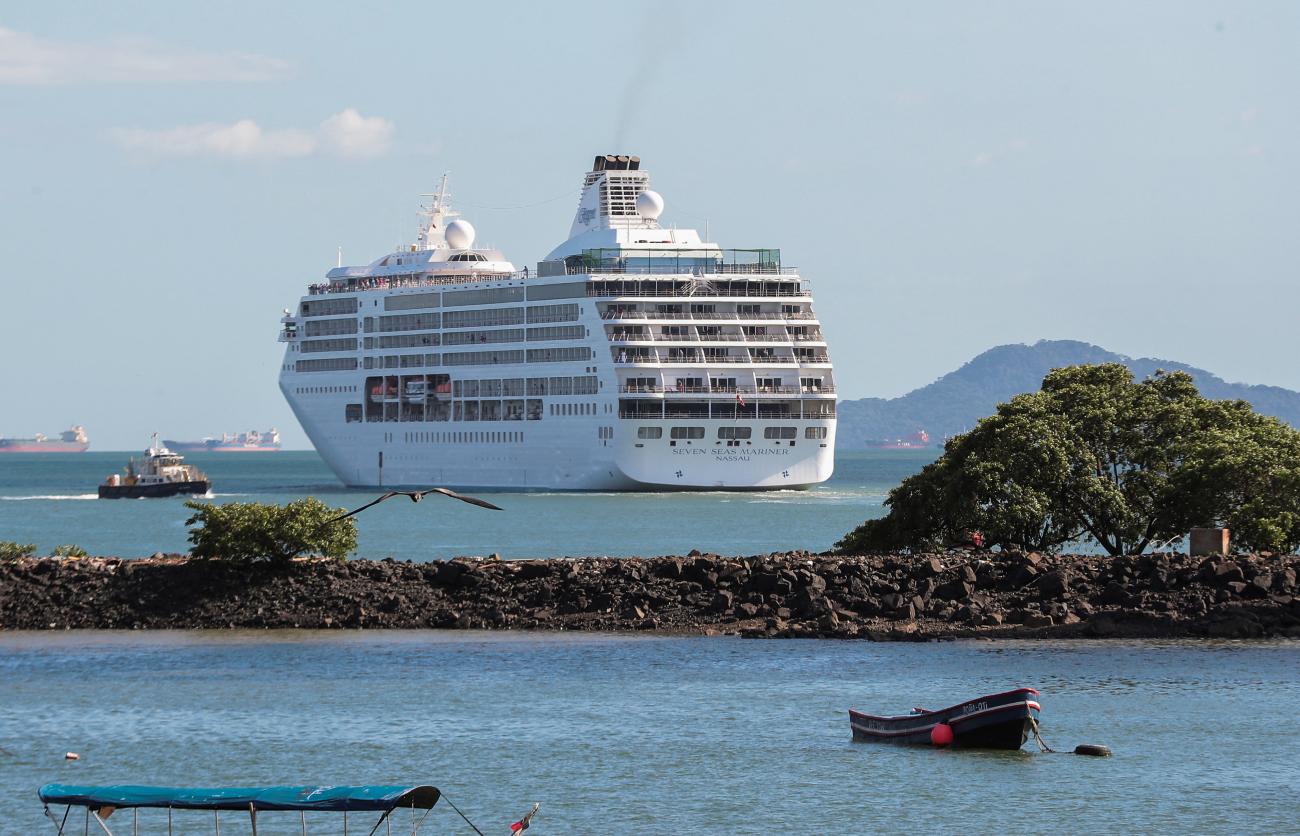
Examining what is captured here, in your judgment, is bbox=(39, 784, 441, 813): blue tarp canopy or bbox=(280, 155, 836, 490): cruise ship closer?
bbox=(39, 784, 441, 813): blue tarp canopy

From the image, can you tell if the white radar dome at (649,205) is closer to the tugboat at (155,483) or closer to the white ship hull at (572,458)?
the white ship hull at (572,458)

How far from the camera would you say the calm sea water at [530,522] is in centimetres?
8062

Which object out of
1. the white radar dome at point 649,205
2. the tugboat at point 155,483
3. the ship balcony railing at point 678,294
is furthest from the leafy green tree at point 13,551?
the white radar dome at point 649,205

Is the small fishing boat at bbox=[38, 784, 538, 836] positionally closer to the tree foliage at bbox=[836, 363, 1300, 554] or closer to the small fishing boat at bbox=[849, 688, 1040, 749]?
the small fishing boat at bbox=[849, 688, 1040, 749]

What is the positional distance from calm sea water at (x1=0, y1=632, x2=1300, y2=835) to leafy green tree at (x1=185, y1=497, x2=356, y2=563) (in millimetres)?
3370

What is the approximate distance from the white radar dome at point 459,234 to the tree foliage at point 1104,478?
288ft

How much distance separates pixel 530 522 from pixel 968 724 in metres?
61.6

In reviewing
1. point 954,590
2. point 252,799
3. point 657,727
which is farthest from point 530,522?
point 252,799

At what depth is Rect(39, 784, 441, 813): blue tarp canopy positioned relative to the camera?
25.1 meters

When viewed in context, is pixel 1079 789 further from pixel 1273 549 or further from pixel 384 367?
pixel 384 367

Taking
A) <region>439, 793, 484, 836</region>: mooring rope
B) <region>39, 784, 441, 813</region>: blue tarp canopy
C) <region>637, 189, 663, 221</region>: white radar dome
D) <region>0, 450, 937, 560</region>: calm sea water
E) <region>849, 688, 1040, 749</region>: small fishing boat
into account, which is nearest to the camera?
<region>39, 784, 441, 813</region>: blue tarp canopy

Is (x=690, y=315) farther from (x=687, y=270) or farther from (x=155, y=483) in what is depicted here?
(x=155, y=483)

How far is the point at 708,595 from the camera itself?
5116cm

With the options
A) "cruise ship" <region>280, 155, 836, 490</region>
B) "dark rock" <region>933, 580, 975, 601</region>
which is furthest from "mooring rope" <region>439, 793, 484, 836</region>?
"cruise ship" <region>280, 155, 836, 490</region>
